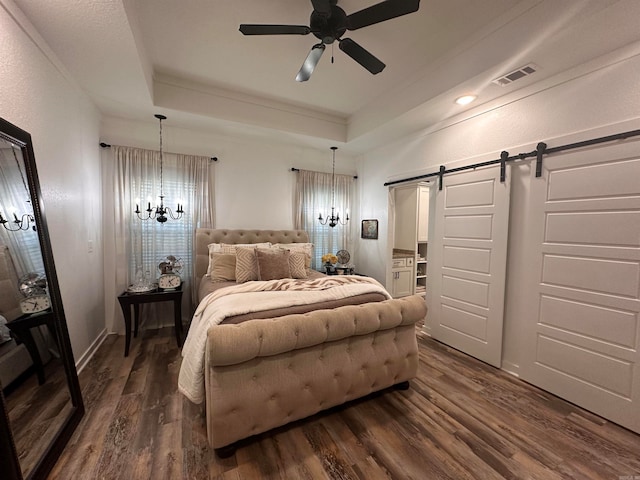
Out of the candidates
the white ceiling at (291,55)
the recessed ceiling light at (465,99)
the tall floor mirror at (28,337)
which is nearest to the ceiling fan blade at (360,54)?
the white ceiling at (291,55)

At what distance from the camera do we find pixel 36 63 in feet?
6.27

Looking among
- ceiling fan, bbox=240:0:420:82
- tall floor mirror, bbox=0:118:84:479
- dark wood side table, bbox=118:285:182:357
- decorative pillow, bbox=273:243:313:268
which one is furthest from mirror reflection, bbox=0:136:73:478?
decorative pillow, bbox=273:243:313:268

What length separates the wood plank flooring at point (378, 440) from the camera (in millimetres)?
1503

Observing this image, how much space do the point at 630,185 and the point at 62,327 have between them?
14.0 feet

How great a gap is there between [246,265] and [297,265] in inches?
25.2

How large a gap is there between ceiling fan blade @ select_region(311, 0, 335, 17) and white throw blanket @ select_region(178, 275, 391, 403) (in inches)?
77.7

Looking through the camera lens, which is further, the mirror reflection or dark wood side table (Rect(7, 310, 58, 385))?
dark wood side table (Rect(7, 310, 58, 385))

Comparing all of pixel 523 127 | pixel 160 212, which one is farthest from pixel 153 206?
pixel 523 127

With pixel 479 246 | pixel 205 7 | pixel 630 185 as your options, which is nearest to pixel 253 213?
pixel 205 7

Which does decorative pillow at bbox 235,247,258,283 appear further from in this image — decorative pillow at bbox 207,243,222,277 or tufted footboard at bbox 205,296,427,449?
tufted footboard at bbox 205,296,427,449

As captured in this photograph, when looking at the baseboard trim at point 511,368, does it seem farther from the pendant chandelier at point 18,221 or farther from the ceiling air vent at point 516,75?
the pendant chandelier at point 18,221

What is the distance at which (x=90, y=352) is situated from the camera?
108 inches

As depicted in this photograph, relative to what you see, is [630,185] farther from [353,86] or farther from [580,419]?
[353,86]

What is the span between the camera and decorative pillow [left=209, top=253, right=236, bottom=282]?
122 inches
